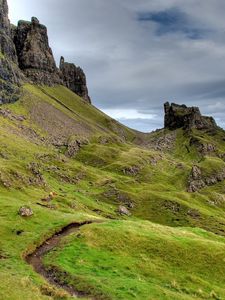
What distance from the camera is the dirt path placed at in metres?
44.4

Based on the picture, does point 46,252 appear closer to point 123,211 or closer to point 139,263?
point 139,263

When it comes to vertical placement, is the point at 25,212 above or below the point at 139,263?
above

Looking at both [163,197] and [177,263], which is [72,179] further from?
[177,263]

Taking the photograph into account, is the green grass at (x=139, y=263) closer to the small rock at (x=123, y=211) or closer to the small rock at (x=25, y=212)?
the small rock at (x=25, y=212)

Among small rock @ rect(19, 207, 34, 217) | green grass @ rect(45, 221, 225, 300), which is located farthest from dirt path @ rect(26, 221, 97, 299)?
small rock @ rect(19, 207, 34, 217)

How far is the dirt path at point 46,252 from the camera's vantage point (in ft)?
146

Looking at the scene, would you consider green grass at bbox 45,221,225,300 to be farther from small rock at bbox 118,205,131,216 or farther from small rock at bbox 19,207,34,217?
small rock at bbox 118,205,131,216

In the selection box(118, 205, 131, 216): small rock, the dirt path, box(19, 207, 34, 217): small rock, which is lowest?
box(118, 205, 131, 216): small rock

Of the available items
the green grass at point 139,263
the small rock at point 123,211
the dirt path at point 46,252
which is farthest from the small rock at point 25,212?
the small rock at point 123,211

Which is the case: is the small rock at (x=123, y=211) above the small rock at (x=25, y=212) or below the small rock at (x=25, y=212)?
below

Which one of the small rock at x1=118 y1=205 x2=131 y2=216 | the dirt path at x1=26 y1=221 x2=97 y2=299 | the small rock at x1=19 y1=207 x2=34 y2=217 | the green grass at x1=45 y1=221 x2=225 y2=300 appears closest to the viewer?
the dirt path at x1=26 y1=221 x2=97 y2=299

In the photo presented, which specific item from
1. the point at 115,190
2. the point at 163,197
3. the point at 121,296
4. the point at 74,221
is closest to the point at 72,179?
the point at 115,190

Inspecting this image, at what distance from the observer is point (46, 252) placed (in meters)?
55.7

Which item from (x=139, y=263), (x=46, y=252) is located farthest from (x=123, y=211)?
(x=139, y=263)
